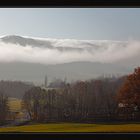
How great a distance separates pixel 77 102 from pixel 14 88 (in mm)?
480

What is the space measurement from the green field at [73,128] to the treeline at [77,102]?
0.06 meters

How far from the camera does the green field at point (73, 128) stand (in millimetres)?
2328

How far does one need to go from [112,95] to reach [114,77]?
14cm

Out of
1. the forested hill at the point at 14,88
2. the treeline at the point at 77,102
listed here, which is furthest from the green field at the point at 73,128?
the forested hill at the point at 14,88

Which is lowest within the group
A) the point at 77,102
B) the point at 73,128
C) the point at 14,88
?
the point at 73,128

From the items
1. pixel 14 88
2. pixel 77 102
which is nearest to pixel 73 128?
pixel 77 102

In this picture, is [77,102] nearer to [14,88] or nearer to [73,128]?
[73,128]

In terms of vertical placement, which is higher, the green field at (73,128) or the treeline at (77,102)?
the treeline at (77,102)

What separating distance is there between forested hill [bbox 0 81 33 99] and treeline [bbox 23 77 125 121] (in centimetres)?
4

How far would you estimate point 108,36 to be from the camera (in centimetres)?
248

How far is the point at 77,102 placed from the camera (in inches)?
95.3

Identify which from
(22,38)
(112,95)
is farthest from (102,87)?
(22,38)

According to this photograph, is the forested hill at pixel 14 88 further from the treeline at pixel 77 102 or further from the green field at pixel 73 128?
the green field at pixel 73 128

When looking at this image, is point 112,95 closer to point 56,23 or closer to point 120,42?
point 120,42
